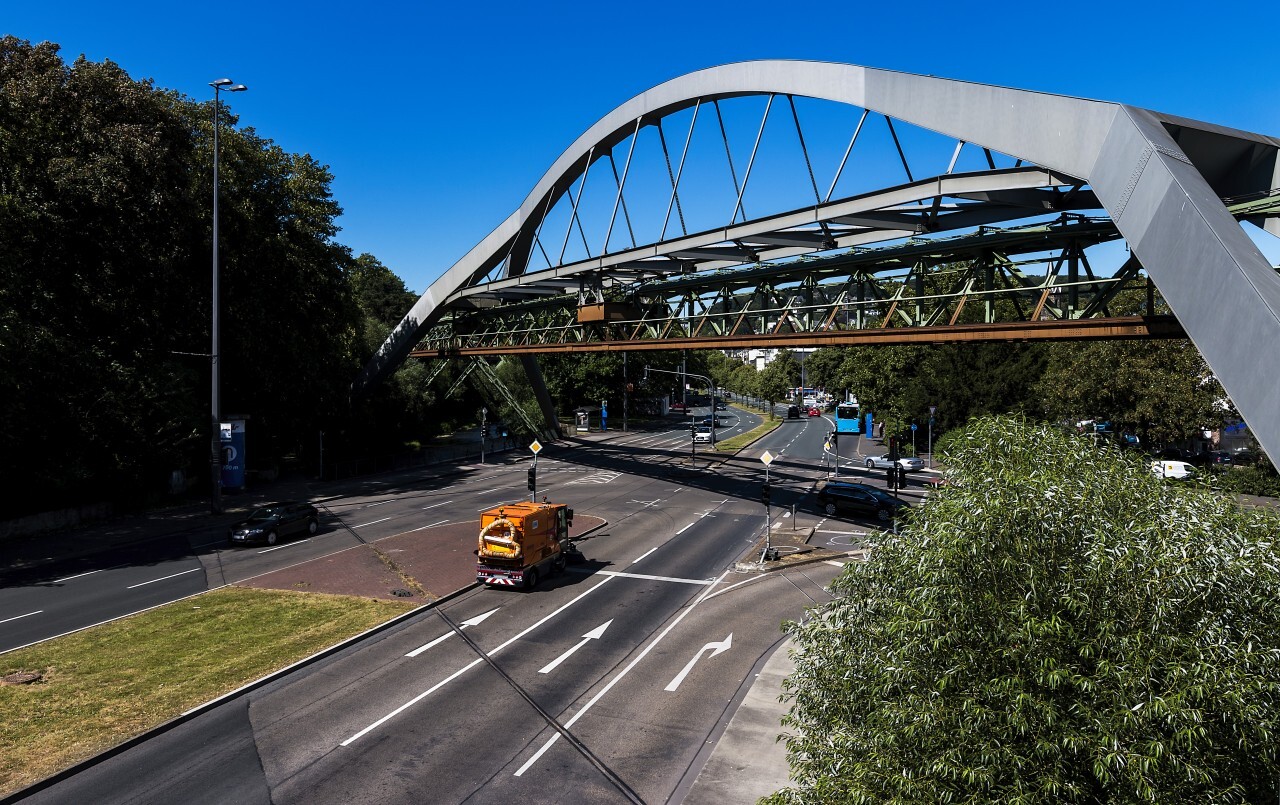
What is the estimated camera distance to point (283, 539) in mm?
30719

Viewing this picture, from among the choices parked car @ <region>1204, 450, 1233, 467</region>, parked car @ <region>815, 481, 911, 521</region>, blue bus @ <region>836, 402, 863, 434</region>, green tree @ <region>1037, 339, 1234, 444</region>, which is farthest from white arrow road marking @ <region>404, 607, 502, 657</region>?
blue bus @ <region>836, 402, 863, 434</region>

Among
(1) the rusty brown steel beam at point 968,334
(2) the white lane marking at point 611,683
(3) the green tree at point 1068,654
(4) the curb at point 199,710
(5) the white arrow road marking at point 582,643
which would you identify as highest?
(1) the rusty brown steel beam at point 968,334

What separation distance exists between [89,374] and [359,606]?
19.8m

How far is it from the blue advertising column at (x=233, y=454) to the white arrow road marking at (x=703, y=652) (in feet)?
101

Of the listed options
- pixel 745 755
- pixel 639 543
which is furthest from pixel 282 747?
pixel 639 543

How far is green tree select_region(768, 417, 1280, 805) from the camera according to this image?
18.2ft

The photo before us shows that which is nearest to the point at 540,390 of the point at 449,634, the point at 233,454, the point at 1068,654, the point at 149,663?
the point at 233,454

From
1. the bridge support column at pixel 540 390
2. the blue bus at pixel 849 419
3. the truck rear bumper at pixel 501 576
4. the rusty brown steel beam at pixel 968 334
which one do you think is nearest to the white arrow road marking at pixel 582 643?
the truck rear bumper at pixel 501 576

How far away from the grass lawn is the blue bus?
75224mm

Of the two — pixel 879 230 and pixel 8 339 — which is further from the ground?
pixel 879 230

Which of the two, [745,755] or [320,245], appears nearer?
[745,755]

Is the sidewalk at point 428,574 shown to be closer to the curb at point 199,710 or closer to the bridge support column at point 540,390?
the curb at point 199,710

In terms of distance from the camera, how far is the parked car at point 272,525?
97.1ft

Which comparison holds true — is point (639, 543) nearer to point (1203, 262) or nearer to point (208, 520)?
point (208, 520)
